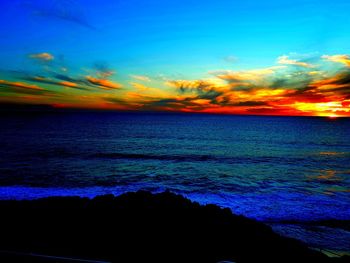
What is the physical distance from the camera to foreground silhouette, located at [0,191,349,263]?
838 cm

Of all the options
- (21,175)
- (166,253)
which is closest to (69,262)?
(166,253)

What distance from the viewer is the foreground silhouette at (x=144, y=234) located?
838 cm

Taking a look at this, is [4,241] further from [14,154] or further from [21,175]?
[14,154]

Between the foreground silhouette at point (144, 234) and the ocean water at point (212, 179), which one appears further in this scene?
the ocean water at point (212, 179)

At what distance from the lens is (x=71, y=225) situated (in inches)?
383

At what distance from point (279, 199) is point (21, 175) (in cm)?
2051

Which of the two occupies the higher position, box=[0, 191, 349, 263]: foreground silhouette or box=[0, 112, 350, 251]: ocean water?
box=[0, 191, 349, 263]: foreground silhouette

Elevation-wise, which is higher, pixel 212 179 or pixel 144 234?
pixel 144 234

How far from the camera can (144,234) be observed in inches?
356

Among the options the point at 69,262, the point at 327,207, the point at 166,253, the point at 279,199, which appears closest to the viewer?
the point at 69,262

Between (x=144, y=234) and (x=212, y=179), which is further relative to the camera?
(x=212, y=179)

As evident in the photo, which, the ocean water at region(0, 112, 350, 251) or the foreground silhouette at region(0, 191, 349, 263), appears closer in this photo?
the foreground silhouette at region(0, 191, 349, 263)

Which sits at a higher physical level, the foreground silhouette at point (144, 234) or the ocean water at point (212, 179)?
the foreground silhouette at point (144, 234)

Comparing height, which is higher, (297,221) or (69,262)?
(69,262)
